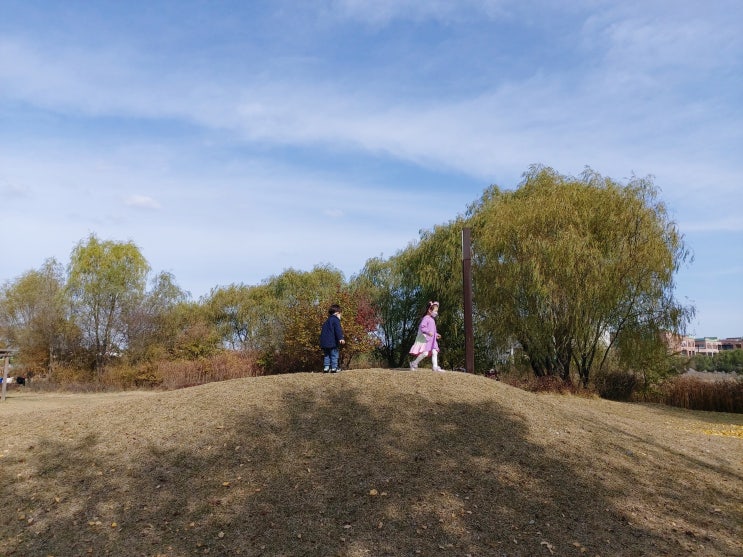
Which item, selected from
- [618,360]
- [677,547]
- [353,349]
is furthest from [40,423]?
[618,360]

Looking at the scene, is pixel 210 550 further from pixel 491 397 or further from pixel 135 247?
pixel 135 247

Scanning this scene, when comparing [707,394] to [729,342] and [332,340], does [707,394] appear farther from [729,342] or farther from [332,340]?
[729,342]

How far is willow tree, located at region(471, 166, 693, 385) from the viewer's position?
18.9m

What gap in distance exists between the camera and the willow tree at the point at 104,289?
90.8 ft

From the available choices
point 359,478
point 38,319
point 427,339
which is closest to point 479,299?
point 427,339

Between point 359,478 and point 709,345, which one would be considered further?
point 709,345

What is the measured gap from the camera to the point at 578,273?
18859 millimetres

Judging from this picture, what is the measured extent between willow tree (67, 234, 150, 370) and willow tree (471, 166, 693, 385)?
17.6 m

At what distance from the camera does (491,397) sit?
30.1ft

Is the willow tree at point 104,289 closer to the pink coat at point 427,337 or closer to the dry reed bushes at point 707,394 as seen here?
the pink coat at point 427,337

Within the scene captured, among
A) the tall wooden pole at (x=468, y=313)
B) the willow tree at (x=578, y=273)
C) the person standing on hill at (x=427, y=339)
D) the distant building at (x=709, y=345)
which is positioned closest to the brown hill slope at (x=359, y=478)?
the person standing on hill at (x=427, y=339)

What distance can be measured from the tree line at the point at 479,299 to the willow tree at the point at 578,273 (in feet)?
0.15

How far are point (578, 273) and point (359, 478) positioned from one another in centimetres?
1450

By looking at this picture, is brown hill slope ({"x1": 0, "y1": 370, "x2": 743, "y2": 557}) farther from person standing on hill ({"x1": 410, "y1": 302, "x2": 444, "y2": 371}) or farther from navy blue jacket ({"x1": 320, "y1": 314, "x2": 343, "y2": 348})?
person standing on hill ({"x1": 410, "y1": 302, "x2": 444, "y2": 371})
